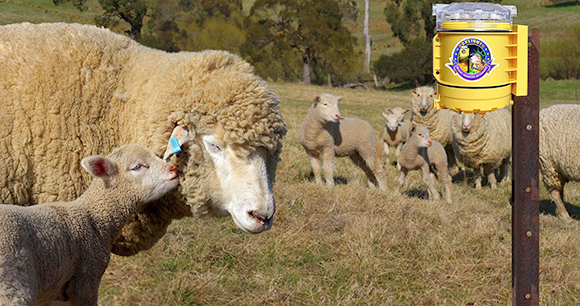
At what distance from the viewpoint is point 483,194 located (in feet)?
31.1

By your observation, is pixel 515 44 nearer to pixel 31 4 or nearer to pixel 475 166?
pixel 475 166

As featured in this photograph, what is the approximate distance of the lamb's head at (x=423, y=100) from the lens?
11.9m

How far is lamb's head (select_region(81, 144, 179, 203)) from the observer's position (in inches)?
125

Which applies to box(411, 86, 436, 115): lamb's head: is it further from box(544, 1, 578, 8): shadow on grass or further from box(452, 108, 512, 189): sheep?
box(544, 1, 578, 8): shadow on grass

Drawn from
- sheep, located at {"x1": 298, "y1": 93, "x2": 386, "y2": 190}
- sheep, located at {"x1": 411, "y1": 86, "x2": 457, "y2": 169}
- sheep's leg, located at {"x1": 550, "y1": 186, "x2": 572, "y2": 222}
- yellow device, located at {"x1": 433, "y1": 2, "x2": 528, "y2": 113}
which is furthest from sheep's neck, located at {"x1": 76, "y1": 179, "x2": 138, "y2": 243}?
sheep, located at {"x1": 411, "y1": 86, "x2": 457, "y2": 169}

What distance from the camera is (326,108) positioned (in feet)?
30.1

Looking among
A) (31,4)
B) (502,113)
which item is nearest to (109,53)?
(502,113)

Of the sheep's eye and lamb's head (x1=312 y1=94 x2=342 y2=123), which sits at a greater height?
the sheep's eye

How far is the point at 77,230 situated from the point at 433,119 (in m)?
9.55

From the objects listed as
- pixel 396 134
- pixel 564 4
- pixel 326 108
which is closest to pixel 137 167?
pixel 326 108

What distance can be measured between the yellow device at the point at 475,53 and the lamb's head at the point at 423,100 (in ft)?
30.3

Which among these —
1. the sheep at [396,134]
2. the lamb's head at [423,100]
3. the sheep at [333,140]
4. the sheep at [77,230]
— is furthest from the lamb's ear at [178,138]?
the sheep at [396,134]

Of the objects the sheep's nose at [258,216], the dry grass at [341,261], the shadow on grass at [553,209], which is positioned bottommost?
the shadow on grass at [553,209]

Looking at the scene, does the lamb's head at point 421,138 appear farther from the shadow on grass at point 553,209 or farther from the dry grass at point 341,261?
the dry grass at point 341,261
